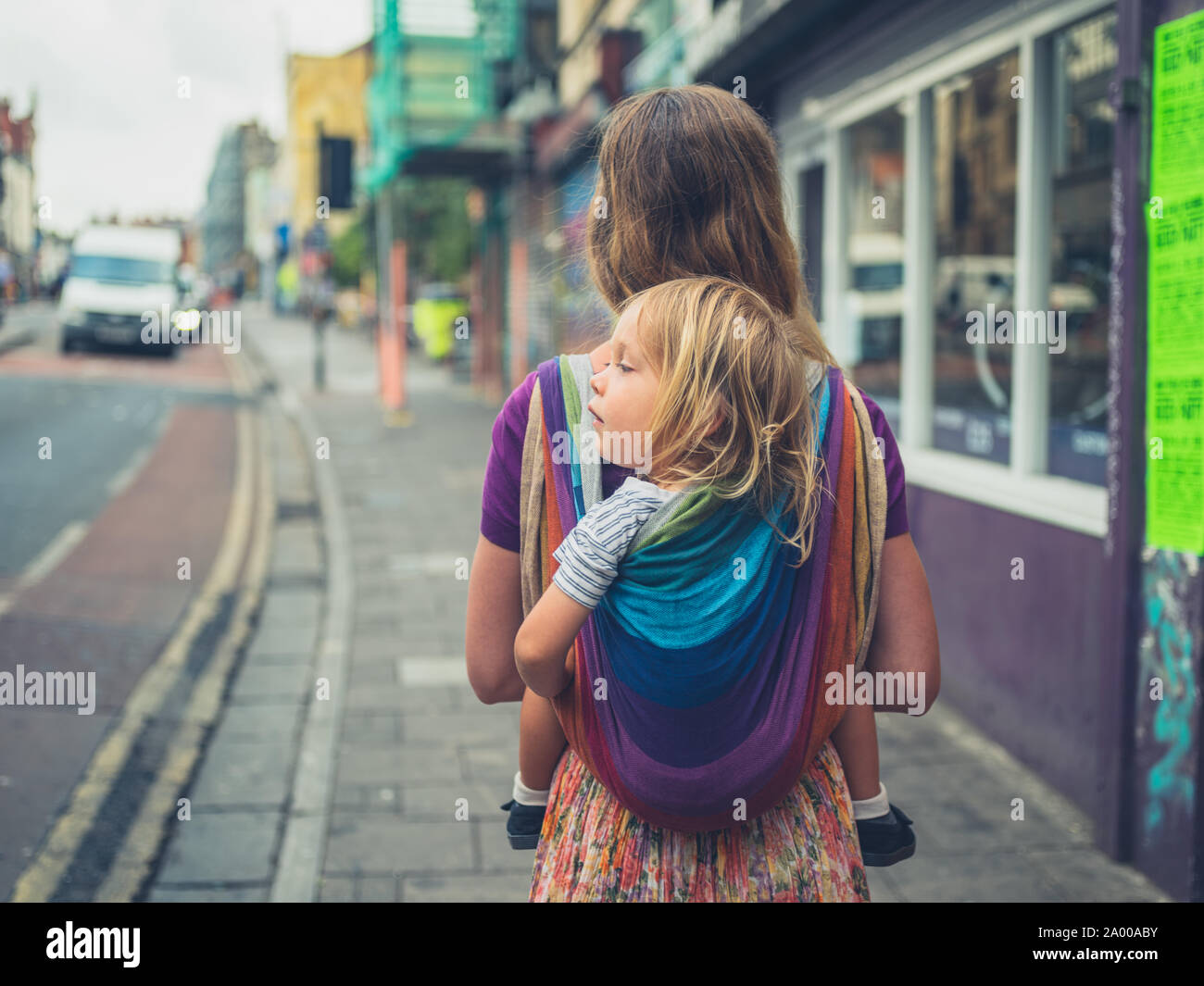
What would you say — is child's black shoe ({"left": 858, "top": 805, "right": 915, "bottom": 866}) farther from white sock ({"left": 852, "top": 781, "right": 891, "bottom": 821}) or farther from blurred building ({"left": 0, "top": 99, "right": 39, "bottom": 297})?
blurred building ({"left": 0, "top": 99, "right": 39, "bottom": 297})

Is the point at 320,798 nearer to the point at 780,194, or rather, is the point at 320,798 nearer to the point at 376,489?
the point at 780,194

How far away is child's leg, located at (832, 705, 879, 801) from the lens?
1601 millimetres

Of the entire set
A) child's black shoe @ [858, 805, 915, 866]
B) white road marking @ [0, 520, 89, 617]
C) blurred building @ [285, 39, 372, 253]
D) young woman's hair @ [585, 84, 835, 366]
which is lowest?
white road marking @ [0, 520, 89, 617]

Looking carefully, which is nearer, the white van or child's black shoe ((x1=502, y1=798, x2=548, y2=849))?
child's black shoe ((x1=502, y1=798, x2=548, y2=849))

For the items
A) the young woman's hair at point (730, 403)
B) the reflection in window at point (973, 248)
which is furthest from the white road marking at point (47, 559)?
the young woman's hair at point (730, 403)

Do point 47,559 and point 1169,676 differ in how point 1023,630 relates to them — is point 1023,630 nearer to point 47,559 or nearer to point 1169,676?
point 1169,676

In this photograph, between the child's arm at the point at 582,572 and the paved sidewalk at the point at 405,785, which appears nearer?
the child's arm at the point at 582,572

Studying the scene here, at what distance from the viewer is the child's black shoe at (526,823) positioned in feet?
5.59

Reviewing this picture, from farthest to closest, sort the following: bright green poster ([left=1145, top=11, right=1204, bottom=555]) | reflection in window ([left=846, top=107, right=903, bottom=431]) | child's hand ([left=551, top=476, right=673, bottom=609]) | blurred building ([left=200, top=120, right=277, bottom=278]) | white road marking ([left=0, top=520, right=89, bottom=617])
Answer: blurred building ([left=200, top=120, right=277, bottom=278]) < white road marking ([left=0, top=520, right=89, bottom=617]) < reflection in window ([left=846, top=107, right=903, bottom=431]) < bright green poster ([left=1145, top=11, right=1204, bottom=555]) < child's hand ([left=551, top=476, right=673, bottom=609])

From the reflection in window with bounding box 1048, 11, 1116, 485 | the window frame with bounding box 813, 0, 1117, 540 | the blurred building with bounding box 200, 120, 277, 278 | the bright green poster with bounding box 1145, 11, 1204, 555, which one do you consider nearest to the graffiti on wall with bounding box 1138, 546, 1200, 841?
the bright green poster with bounding box 1145, 11, 1204, 555

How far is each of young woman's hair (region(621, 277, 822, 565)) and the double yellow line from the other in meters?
3.17

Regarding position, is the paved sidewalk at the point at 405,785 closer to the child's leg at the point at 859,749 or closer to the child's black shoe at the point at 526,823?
the child's black shoe at the point at 526,823

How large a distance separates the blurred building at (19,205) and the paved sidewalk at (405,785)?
44300 mm
